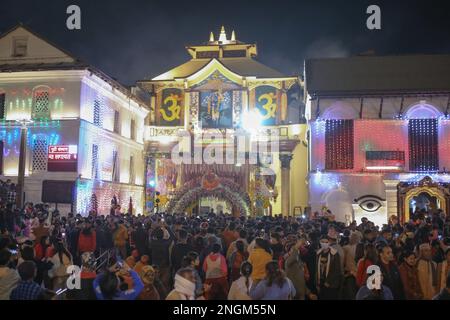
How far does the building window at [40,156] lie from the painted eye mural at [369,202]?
17.9 metres

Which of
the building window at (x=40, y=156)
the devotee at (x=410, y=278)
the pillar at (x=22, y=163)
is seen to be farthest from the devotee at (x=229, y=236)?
the building window at (x=40, y=156)

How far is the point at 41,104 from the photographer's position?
27578 mm

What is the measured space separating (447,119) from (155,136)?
785 inches

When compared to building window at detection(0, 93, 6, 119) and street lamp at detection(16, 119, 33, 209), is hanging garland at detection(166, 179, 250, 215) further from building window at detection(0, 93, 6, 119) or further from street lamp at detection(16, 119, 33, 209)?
building window at detection(0, 93, 6, 119)

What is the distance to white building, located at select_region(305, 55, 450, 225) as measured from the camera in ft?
90.3

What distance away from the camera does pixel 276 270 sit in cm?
701

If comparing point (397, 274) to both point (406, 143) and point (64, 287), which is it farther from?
point (406, 143)

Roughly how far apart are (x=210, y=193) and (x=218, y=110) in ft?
35.9

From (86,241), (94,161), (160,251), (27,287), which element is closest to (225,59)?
(94,161)

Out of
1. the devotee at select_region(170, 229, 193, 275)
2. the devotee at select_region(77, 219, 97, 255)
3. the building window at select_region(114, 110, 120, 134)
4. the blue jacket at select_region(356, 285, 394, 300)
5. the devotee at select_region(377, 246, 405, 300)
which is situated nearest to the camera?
the blue jacket at select_region(356, 285, 394, 300)

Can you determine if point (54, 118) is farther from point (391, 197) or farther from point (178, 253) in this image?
point (391, 197)

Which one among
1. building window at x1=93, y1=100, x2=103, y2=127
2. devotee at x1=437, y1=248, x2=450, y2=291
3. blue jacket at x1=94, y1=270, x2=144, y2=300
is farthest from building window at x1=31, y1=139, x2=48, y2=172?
devotee at x1=437, y1=248, x2=450, y2=291

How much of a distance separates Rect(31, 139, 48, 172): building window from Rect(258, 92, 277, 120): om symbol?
15334mm

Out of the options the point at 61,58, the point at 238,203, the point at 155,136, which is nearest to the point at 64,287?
the point at 238,203
